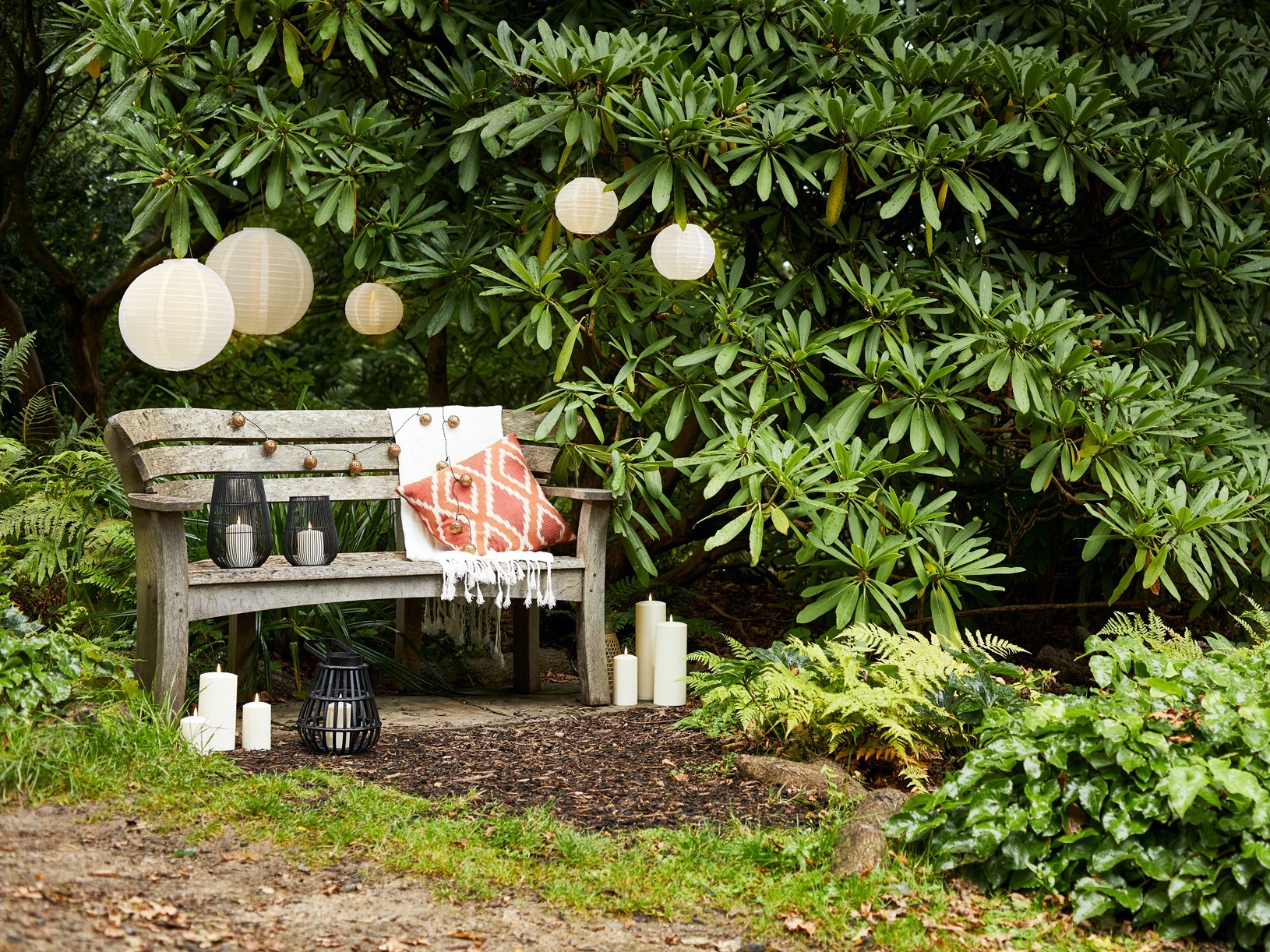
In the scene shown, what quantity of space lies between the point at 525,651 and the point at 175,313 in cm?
153

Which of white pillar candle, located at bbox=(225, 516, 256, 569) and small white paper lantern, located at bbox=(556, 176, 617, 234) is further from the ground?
small white paper lantern, located at bbox=(556, 176, 617, 234)

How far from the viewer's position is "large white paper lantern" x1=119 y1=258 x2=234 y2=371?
3.54m

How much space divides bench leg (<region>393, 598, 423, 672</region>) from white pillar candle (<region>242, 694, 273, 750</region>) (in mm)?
1040

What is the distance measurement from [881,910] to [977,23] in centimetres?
352

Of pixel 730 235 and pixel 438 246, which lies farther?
pixel 730 235

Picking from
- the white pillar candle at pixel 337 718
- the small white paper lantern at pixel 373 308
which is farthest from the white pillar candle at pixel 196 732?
the small white paper lantern at pixel 373 308

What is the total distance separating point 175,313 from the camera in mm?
3547

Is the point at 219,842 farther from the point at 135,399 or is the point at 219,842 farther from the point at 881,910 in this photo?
the point at 135,399

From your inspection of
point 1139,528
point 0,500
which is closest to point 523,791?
point 1139,528

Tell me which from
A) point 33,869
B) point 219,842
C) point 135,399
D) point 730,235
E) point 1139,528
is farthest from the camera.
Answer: point 135,399

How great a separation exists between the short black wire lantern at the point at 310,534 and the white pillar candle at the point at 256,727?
451 mm

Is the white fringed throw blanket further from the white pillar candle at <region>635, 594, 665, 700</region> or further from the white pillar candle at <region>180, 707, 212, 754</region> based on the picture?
the white pillar candle at <region>180, 707, 212, 754</region>

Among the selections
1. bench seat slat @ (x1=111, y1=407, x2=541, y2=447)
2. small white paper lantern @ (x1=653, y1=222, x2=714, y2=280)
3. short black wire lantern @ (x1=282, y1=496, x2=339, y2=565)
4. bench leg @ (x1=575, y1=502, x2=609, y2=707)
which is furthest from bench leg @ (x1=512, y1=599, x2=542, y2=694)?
small white paper lantern @ (x1=653, y1=222, x2=714, y2=280)

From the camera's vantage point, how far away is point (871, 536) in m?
3.63
